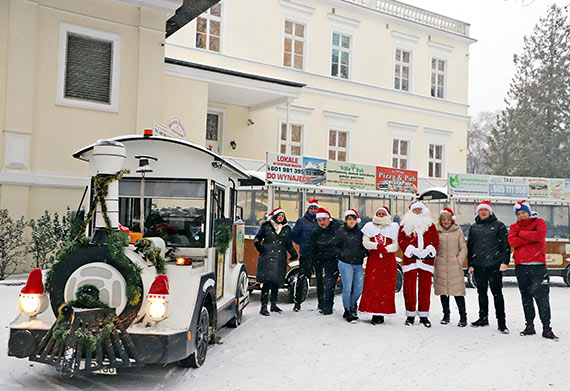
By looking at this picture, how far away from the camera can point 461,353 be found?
6.57 meters

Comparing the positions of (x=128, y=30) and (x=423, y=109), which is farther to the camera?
(x=423, y=109)

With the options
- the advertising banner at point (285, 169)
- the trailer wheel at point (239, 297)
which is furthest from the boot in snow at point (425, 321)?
the advertising banner at point (285, 169)

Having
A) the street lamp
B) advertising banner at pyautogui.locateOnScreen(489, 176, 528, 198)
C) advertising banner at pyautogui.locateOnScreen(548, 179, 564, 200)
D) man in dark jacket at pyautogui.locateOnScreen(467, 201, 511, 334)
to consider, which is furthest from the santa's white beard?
advertising banner at pyautogui.locateOnScreen(548, 179, 564, 200)

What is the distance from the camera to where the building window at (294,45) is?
70.6ft

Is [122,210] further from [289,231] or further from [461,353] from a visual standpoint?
[461,353]

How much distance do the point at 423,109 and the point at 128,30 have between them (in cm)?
1608

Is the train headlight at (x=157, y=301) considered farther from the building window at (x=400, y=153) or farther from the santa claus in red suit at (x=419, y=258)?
the building window at (x=400, y=153)

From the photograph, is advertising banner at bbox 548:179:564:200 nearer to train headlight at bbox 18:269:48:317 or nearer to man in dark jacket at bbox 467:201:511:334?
man in dark jacket at bbox 467:201:511:334

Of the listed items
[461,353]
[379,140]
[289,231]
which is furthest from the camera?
[379,140]

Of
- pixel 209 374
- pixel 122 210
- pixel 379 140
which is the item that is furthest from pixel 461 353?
pixel 379 140

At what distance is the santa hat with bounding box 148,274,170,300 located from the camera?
479cm

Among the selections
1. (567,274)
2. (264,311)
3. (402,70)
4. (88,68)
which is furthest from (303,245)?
(402,70)

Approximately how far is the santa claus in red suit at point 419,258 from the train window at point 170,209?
129 inches

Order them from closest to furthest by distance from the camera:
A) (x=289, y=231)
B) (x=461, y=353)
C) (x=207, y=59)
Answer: (x=461, y=353) < (x=289, y=231) < (x=207, y=59)
